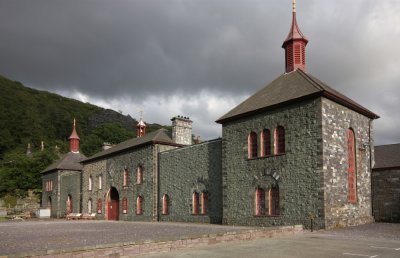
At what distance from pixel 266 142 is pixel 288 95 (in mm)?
2724

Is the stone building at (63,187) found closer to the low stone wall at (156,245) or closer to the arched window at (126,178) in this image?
the arched window at (126,178)

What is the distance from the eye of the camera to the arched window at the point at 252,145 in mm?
22281

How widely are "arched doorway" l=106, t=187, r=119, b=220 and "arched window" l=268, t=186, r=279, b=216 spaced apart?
1826 centimetres

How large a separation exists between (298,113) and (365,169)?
5.84m

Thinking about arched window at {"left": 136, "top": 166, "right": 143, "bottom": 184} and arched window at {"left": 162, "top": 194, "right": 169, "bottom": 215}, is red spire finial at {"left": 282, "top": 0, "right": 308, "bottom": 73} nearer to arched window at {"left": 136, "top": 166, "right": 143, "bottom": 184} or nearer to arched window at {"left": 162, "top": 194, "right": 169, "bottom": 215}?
arched window at {"left": 162, "top": 194, "right": 169, "bottom": 215}

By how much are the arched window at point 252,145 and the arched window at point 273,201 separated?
7.27 feet

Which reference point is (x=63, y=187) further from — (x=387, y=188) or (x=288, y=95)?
(x=387, y=188)

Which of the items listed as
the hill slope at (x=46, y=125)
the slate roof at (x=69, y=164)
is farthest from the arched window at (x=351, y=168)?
the hill slope at (x=46, y=125)

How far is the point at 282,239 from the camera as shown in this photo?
14797 mm

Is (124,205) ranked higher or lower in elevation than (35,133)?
lower

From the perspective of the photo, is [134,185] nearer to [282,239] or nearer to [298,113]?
[298,113]

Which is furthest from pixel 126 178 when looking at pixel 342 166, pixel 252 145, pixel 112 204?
pixel 342 166

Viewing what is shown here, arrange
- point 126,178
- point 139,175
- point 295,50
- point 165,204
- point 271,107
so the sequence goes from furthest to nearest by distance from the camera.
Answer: point 126,178 → point 139,175 → point 165,204 → point 295,50 → point 271,107

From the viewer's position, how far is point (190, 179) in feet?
89.8
